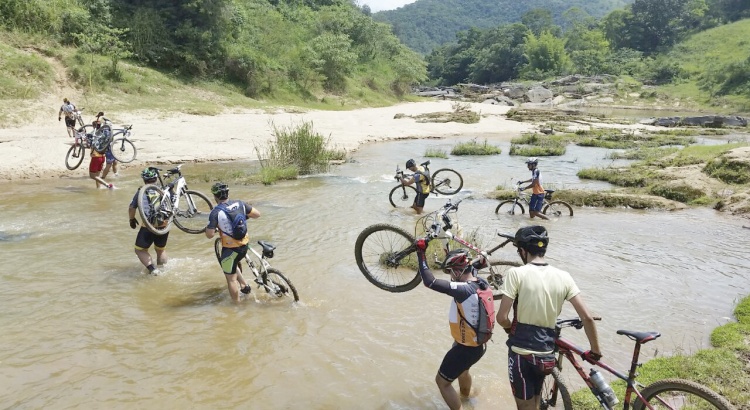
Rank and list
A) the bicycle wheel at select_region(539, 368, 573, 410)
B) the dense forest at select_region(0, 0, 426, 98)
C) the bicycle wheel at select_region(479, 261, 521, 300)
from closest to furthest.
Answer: the bicycle wheel at select_region(539, 368, 573, 410) → the bicycle wheel at select_region(479, 261, 521, 300) → the dense forest at select_region(0, 0, 426, 98)

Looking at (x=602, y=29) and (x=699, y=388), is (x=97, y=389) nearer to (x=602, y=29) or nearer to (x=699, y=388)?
(x=699, y=388)

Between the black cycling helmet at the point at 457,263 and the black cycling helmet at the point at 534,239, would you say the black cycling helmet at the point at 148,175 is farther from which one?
the black cycling helmet at the point at 534,239

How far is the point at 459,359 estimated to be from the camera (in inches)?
181

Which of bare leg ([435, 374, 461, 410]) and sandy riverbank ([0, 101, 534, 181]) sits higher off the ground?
sandy riverbank ([0, 101, 534, 181])

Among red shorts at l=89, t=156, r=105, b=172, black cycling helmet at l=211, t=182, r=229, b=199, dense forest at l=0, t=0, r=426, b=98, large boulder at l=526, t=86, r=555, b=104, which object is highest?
dense forest at l=0, t=0, r=426, b=98

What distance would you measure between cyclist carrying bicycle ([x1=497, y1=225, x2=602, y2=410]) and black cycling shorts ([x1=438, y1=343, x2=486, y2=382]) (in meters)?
0.48

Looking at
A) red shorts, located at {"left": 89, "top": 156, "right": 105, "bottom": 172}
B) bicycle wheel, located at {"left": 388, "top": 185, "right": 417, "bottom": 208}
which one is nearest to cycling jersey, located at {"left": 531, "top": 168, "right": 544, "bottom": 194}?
bicycle wheel, located at {"left": 388, "top": 185, "right": 417, "bottom": 208}

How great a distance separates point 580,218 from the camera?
1355cm

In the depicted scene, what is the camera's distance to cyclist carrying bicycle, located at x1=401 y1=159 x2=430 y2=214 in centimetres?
1295

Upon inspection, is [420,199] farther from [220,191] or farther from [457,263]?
[457,263]

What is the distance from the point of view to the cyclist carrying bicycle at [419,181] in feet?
42.5

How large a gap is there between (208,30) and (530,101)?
51922 millimetres

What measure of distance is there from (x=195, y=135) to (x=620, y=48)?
114 meters

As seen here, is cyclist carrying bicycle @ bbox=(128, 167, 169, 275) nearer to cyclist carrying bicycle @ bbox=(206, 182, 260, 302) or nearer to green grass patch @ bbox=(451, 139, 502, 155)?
cyclist carrying bicycle @ bbox=(206, 182, 260, 302)
